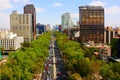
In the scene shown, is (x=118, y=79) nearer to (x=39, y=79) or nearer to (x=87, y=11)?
(x=39, y=79)

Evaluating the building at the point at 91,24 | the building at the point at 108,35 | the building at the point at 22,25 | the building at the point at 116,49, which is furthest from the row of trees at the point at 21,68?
the building at the point at 22,25

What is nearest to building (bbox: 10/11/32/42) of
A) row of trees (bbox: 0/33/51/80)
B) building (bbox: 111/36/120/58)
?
row of trees (bbox: 0/33/51/80)

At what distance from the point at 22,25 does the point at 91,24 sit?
42.7 meters

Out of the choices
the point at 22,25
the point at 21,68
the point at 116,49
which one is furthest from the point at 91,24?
the point at 21,68

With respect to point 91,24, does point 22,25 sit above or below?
below

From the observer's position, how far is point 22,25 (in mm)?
157000

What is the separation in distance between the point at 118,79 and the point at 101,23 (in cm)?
9002

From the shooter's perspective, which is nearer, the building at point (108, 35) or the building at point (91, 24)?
the building at point (91, 24)

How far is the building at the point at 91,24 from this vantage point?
5049 inches

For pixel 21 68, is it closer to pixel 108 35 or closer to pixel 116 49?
pixel 116 49

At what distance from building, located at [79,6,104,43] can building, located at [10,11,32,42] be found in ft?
118

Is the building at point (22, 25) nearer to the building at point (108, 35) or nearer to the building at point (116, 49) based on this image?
the building at point (108, 35)

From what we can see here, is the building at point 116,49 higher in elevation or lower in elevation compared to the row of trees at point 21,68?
higher

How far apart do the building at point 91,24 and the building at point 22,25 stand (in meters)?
36.0
